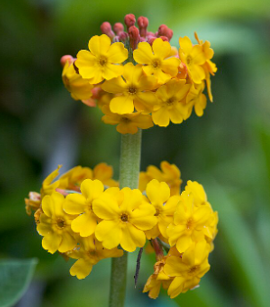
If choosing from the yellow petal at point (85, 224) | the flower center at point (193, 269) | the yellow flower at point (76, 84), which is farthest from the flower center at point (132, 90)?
the flower center at point (193, 269)

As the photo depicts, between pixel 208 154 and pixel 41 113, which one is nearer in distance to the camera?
pixel 41 113

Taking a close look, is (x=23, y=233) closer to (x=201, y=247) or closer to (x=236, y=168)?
(x=201, y=247)

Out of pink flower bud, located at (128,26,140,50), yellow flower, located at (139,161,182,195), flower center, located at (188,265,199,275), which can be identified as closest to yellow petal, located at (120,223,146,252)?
flower center, located at (188,265,199,275)

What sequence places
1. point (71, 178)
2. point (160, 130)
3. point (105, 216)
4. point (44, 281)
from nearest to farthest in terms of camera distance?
1. point (105, 216)
2. point (71, 178)
3. point (44, 281)
4. point (160, 130)

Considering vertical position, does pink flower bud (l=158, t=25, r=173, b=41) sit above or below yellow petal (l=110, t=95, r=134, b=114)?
above

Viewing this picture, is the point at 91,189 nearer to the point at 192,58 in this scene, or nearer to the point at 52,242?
the point at 52,242

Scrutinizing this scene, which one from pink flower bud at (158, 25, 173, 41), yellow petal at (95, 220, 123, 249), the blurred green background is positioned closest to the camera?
yellow petal at (95, 220, 123, 249)

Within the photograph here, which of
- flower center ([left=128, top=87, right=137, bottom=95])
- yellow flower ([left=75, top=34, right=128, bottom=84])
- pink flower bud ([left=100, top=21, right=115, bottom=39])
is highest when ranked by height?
pink flower bud ([left=100, top=21, right=115, bottom=39])

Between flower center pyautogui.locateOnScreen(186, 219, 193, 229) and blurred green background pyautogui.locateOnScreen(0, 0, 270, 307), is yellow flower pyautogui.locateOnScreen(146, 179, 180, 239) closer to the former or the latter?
flower center pyautogui.locateOnScreen(186, 219, 193, 229)

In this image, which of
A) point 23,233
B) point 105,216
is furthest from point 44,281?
point 105,216
